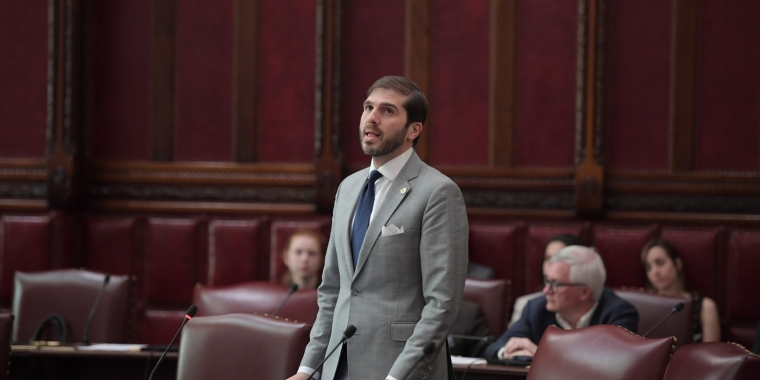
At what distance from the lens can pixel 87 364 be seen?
11.3 feet

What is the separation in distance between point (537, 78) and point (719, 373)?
10.6 ft

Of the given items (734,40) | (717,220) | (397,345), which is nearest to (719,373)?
(397,345)

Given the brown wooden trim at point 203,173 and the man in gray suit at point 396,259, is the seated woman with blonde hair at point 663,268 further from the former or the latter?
the man in gray suit at point 396,259

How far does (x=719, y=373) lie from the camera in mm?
2002

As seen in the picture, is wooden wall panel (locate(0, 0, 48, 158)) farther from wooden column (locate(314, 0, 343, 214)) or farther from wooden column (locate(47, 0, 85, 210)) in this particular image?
wooden column (locate(314, 0, 343, 214))

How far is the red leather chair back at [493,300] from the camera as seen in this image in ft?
13.5

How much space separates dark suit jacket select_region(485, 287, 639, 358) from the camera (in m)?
3.54

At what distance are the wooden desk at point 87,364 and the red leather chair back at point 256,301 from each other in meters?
0.37

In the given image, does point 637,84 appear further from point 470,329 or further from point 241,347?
point 241,347

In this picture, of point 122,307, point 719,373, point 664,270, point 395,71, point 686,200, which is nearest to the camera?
point 719,373

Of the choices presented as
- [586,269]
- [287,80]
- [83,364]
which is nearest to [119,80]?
[287,80]

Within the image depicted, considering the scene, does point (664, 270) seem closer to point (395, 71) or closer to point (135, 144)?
point (395, 71)

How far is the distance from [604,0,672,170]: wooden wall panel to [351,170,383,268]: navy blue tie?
118 inches

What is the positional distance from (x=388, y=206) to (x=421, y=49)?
10.3 feet
